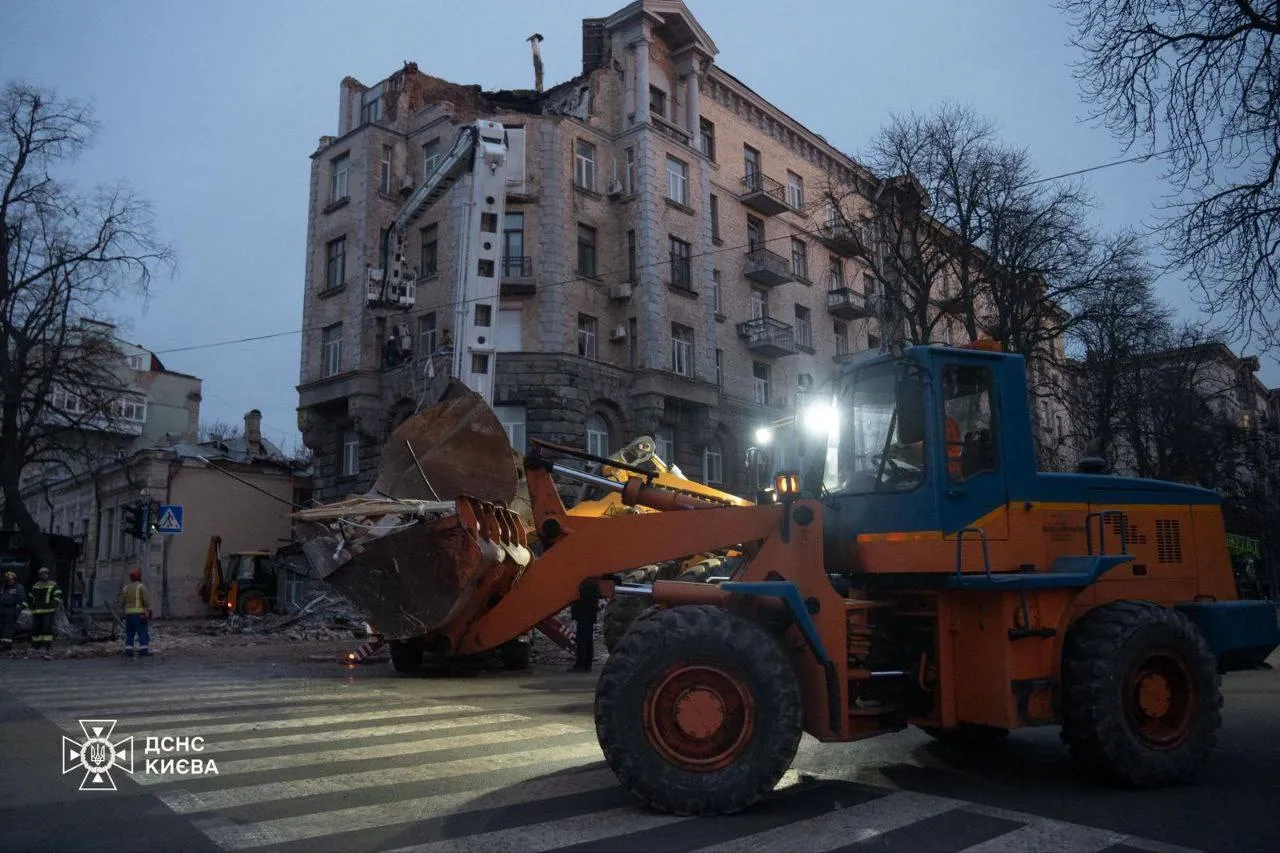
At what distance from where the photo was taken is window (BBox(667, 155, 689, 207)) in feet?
109

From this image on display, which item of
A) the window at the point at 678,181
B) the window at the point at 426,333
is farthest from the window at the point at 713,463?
the window at the point at 426,333

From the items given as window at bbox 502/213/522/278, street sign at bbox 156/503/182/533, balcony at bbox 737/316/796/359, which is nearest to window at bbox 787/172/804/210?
balcony at bbox 737/316/796/359

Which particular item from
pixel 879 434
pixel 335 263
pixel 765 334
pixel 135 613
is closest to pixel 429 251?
pixel 335 263

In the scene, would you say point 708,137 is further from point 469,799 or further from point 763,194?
point 469,799

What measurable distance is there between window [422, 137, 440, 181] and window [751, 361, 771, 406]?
14.0 meters

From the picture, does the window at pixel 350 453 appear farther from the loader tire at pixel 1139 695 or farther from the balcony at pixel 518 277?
the loader tire at pixel 1139 695

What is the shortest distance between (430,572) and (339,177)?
27.9 metres

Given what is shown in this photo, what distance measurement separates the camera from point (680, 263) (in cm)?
3341

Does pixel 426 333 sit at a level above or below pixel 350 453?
above

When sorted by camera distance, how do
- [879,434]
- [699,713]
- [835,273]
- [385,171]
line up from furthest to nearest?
1. [835,273]
2. [385,171]
3. [879,434]
4. [699,713]

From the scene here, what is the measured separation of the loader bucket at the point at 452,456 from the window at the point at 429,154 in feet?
75.6

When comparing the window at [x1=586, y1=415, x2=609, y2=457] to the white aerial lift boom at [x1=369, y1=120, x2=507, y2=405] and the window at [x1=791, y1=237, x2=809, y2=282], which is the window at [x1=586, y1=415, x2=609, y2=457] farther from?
the window at [x1=791, y1=237, x2=809, y2=282]

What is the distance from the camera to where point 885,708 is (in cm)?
618

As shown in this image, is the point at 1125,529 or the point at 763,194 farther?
the point at 763,194
